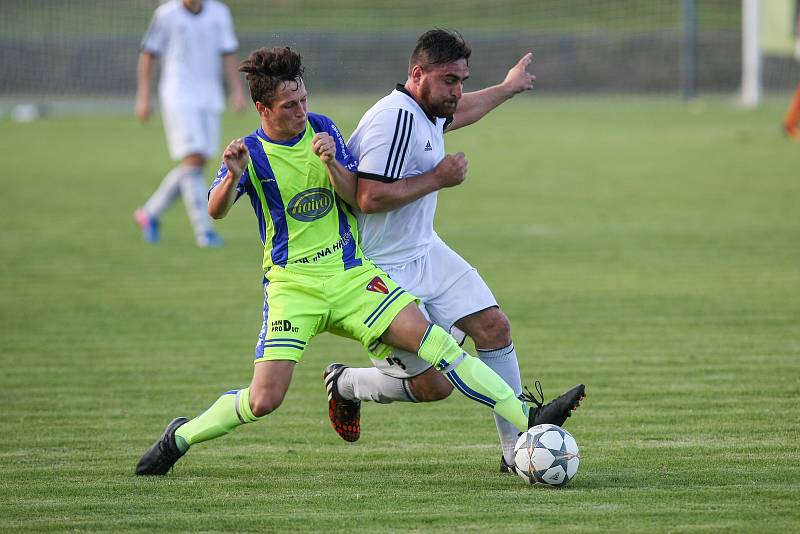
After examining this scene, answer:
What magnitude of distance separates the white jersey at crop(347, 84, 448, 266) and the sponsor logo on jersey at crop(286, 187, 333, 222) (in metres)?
0.22

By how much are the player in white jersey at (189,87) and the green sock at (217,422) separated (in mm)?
7585

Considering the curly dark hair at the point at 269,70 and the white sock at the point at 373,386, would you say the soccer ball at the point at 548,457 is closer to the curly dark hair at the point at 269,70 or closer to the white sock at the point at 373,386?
the white sock at the point at 373,386

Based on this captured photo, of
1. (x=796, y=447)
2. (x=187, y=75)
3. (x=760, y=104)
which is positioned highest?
(x=187, y=75)

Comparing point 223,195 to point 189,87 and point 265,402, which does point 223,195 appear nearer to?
point 265,402

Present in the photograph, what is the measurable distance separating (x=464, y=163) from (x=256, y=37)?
29.4 metres

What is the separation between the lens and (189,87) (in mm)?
13281

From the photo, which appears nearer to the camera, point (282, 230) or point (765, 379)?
point (282, 230)

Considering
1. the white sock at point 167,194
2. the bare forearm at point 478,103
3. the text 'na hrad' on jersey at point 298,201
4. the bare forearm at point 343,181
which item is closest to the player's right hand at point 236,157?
the text 'na hrad' on jersey at point 298,201

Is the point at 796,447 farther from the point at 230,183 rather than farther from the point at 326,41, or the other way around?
the point at 326,41

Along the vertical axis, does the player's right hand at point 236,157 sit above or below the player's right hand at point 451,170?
above

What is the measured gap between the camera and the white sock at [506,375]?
5.67 meters

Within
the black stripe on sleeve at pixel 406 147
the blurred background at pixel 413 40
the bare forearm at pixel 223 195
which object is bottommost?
the blurred background at pixel 413 40

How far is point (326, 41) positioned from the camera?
111 ft

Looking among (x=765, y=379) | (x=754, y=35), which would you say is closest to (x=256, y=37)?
(x=754, y=35)
